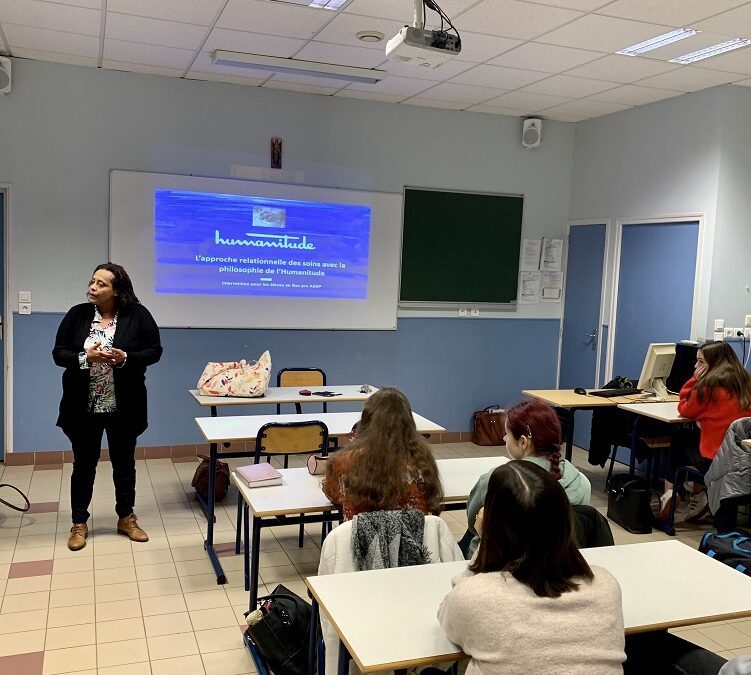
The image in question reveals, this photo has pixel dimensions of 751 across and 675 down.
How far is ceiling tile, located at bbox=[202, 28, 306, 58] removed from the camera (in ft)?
15.4

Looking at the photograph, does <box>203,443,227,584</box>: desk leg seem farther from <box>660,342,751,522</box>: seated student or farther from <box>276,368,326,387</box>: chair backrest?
<box>660,342,751,522</box>: seated student

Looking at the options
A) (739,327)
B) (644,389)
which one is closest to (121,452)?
(644,389)

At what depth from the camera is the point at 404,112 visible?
6.56m

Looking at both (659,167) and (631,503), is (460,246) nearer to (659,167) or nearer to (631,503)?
(659,167)

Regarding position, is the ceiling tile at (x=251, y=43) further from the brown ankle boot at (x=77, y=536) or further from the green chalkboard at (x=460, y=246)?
the brown ankle boot at (x=77, y=536)

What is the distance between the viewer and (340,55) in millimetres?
Result: 5090

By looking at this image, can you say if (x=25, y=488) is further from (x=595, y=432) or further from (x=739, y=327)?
(x=739, y=327)

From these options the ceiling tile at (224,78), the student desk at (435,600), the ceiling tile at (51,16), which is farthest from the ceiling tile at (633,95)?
the student desk at (435,600)

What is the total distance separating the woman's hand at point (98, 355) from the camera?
3.80m

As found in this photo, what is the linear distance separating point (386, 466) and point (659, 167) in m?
4.49

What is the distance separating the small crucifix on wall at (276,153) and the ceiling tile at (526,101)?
1.85m

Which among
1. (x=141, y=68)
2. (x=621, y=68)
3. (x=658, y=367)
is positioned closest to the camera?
(x=621, y=68)

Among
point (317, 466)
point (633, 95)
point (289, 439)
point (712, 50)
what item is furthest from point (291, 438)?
point (633, 95)

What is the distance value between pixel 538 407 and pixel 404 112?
180 inches
